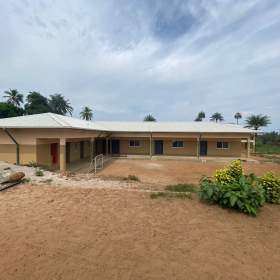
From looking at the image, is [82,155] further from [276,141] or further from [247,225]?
[276,141]

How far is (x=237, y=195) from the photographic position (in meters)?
5.27

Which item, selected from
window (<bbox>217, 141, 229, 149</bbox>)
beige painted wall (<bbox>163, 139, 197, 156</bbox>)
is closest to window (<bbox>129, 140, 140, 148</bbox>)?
beige painted wall (<bbox>163, 139, 197, 156</bbox>)

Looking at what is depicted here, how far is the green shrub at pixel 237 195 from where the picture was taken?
16.9ft

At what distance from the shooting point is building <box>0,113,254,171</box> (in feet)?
37.7

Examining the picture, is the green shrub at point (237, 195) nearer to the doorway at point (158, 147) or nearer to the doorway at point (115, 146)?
the doorway at point (158, 147)

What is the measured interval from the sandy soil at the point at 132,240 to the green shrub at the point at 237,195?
25 cm

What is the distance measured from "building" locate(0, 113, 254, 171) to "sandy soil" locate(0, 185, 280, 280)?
609cm

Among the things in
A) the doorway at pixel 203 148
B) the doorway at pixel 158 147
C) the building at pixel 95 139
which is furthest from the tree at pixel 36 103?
the doorway at pixel 203 148

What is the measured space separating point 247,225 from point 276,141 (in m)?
40.7

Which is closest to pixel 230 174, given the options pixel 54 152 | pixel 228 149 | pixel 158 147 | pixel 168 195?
pixel 168 195

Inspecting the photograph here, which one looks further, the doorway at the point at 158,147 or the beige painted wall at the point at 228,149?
the doorway at the point at 158,147

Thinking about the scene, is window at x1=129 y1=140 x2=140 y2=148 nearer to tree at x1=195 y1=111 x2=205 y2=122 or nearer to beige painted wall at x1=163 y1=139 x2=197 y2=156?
beige painted wall at x1=163 y1=139 x2=197 y2=156

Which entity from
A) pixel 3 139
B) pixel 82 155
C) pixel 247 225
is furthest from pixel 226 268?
pixel 82 155

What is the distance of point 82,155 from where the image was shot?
19.4m
